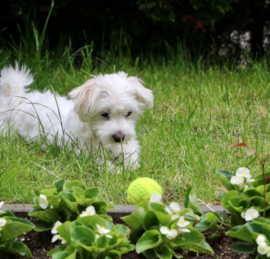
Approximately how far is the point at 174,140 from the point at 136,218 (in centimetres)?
140

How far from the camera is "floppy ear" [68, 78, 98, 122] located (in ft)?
9.30

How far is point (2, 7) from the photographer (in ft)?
19.4

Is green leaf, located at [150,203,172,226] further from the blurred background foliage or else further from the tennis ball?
the blurred background foliage

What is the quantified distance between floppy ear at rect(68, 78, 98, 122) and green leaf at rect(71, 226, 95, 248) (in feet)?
4.76

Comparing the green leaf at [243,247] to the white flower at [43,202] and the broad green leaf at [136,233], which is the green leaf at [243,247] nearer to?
the broad green leaf at [136,233]

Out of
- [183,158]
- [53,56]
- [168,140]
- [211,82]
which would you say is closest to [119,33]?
[53,56]

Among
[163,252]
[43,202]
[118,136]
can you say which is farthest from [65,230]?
[118,136]

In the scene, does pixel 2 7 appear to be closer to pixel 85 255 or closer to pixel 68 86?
pixel 68 86

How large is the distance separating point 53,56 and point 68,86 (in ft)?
4.51

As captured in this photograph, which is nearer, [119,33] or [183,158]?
[183,158]

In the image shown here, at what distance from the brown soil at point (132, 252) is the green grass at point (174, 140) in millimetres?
364

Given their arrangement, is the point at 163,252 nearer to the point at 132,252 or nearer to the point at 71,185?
the point at 132,252

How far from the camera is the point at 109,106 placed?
Result: 2863 mm

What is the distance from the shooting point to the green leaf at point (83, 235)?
149 cm
